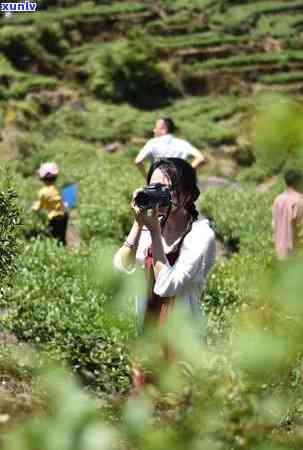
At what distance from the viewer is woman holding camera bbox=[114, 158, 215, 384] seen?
2572 mm

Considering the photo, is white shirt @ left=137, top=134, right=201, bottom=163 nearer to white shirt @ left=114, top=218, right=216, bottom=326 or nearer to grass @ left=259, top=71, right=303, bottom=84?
white shirt @ left=114, top=218, right=216, bottom=326

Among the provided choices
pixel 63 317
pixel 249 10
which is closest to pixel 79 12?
pixel 249 10

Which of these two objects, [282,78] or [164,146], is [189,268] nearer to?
[164,146]

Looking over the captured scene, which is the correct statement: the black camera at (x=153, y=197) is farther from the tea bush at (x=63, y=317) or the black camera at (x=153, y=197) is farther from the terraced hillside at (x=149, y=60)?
the terraced hillside at (x=149, y=60)

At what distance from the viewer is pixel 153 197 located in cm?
257

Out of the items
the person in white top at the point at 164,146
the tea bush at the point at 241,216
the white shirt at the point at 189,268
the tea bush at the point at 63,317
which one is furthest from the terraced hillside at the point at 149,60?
the white shirt at the point at 189,268

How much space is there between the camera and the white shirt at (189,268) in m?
2.60

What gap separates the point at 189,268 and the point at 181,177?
0.32m

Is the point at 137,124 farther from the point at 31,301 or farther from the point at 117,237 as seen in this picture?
the point at 31,301

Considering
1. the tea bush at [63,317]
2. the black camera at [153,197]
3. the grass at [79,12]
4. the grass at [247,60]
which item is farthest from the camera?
the grass at [79,12]

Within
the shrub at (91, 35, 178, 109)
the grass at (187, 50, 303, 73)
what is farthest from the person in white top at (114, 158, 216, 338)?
the grass at (187, 50, 303, 73)

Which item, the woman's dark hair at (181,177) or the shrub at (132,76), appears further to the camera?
→ the shrub at (132,76)

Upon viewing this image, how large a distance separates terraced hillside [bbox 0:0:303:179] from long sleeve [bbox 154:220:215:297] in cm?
2081

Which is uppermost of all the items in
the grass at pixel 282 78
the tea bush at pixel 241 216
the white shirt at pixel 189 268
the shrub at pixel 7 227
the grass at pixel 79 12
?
the white shirt at pixel 189 268
